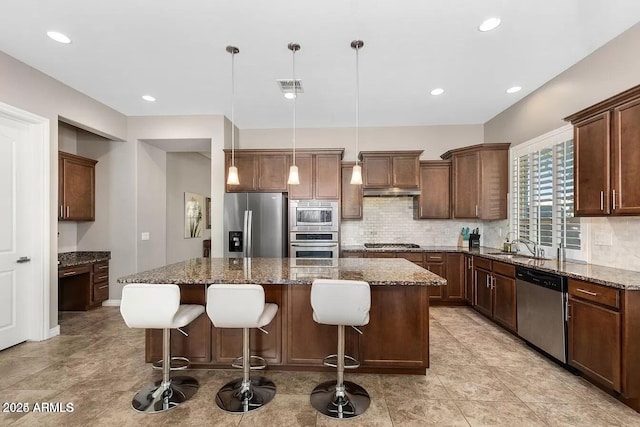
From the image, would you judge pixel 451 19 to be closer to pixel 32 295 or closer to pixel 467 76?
pixel 467 76

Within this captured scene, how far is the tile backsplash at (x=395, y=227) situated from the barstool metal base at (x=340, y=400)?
10.4 feet

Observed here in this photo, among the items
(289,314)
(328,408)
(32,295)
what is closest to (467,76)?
(289,314)

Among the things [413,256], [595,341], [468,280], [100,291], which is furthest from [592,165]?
[100,291]

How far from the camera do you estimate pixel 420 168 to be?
5.05 meters

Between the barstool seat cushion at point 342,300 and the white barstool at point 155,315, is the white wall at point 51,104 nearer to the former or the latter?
the white barstool at point 155,315

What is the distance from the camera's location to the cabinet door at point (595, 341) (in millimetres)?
2197

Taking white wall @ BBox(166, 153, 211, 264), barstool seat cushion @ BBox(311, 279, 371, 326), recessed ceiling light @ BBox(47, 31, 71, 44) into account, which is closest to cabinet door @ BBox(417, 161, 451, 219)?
barstool seat cushion @ BBox(311, 279, 371, 326)

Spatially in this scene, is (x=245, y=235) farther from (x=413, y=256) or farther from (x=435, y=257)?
(x=435, y=257)

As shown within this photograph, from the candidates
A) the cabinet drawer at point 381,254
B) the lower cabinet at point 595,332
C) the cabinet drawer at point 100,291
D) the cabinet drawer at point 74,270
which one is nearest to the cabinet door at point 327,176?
the cabinet drawer at point 381,254

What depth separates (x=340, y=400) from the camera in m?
2.17

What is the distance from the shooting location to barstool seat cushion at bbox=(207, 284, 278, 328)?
2.08 meters

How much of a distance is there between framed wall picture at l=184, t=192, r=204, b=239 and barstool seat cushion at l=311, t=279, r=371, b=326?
215 inches

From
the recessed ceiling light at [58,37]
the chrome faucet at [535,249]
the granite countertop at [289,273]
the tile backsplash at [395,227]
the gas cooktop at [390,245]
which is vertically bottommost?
the gas cooktop at [390,245]

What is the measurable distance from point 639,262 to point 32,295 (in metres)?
6.04
